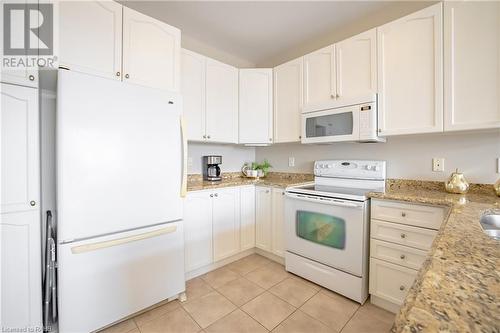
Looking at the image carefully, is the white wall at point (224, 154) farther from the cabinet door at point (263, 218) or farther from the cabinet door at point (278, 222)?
the cabinet door at point (278, 222)

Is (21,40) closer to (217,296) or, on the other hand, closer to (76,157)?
(76,157)

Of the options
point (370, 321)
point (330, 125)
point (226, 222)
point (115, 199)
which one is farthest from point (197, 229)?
point (330, 125)

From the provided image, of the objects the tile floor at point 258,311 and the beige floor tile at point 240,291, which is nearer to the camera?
the tile floor at point 258,311

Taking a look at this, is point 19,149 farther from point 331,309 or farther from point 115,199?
point 331,309

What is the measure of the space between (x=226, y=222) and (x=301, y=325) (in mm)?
1136

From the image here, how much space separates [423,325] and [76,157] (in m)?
1.69

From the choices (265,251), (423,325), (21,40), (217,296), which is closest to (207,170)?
(265,251)

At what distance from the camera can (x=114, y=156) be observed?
4.75 feet

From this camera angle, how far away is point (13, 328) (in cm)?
125

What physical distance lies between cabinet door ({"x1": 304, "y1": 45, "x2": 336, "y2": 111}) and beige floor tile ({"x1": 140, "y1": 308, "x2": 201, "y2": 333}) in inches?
86.1

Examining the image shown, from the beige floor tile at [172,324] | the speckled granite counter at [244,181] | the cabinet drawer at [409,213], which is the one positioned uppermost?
the speckled granite counter at [244,181]

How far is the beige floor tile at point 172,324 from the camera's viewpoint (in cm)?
149

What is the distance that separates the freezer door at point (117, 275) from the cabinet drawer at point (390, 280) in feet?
5.14

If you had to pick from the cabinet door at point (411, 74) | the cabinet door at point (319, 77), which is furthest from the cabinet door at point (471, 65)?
the cabinet door at point (319, 77)
